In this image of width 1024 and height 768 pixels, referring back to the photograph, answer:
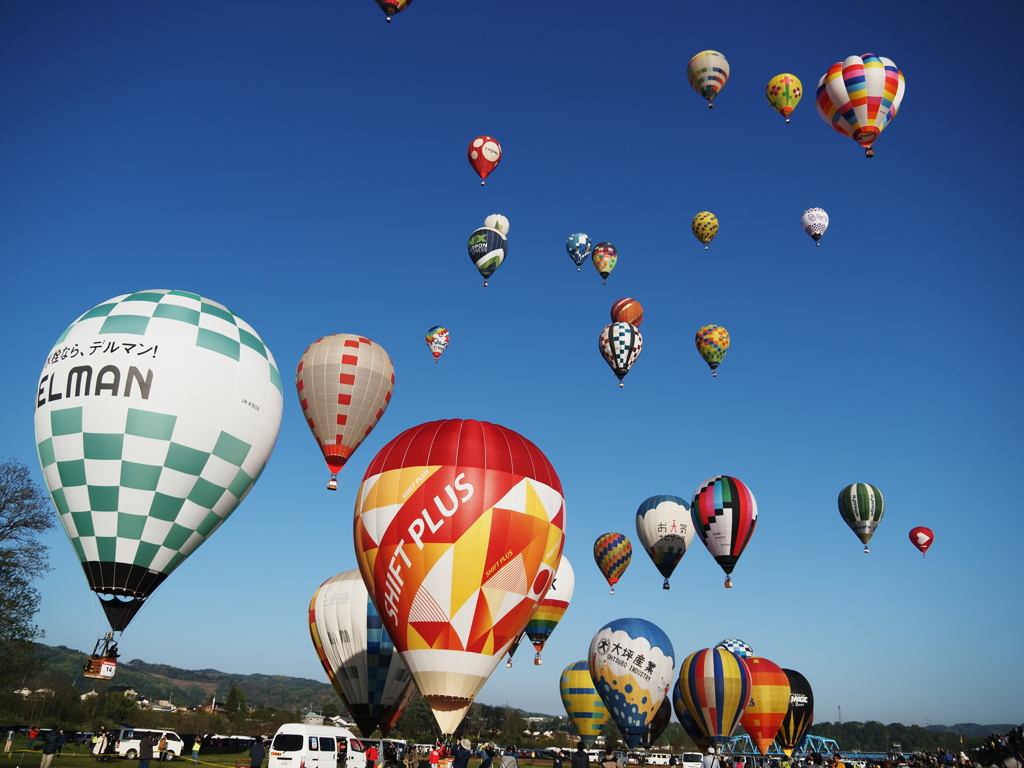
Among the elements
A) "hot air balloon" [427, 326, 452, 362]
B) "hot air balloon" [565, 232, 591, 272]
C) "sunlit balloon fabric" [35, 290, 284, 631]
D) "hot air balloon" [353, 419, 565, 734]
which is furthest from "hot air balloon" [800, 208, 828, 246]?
"sunlit balloon fabric" [35, 290, 284, 631]

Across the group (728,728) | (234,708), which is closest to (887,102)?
(728,728)

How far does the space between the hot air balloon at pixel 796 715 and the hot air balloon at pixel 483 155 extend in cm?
2529

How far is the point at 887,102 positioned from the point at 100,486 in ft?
84.9

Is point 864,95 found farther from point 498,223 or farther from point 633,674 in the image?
point 633,674

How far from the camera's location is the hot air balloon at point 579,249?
1428 inches

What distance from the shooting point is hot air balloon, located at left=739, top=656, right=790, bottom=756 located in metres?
30.2

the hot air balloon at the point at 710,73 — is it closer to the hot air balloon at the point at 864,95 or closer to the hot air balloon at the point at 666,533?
the hot air balloon at the point at 864,95

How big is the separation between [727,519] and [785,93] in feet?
56.6


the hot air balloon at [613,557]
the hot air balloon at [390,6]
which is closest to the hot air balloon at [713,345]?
the hot air balloon at [613,557]

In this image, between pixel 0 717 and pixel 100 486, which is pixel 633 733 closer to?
pixel 100 486

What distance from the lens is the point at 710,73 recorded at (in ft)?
99.2

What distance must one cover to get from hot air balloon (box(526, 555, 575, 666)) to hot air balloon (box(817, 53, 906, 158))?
20.1 m

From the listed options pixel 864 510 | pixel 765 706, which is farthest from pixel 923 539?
pixel 765 706

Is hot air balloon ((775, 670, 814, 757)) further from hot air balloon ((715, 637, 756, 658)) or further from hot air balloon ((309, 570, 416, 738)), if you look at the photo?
hot air balloon ((309, 570, 416, 738))
